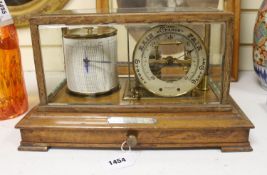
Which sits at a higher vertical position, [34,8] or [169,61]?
[34,8]

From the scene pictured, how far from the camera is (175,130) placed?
0.60m

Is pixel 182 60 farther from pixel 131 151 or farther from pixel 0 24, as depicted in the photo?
→ pixel 0 24

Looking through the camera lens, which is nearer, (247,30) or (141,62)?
(141,62)

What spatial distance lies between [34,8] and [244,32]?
639mm

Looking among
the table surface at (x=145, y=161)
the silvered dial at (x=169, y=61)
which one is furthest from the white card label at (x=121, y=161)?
the silvered dial at (x=169, y=61)

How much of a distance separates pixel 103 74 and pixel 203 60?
0.68ft

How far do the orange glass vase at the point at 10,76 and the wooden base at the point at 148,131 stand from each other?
0.49 ft

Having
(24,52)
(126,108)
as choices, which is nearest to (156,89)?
(126,108)

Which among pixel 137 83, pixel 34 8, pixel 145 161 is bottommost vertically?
pixel 145 161

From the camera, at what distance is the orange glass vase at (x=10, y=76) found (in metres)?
0.74

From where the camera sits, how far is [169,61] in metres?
0.69

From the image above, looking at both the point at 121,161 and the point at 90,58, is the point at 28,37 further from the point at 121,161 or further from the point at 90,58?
the point at 121,161

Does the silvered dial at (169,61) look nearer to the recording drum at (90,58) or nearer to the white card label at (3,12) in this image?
the recording drum at (90,58)

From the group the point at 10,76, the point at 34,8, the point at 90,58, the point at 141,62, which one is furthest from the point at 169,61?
the point at 34,8
